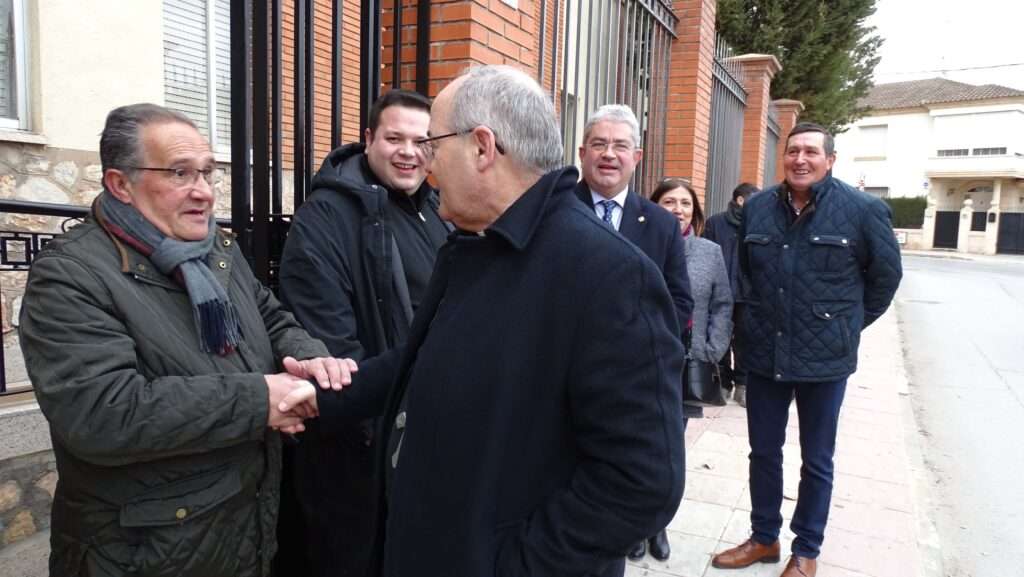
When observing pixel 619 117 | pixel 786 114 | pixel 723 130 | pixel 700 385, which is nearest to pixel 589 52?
pixel 619 117

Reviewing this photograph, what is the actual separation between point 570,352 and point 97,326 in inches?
43.4

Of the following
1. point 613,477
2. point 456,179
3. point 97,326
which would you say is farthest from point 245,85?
point 613,477

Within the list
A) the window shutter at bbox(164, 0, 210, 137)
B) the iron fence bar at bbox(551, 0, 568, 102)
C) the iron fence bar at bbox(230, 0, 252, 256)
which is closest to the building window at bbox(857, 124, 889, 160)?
the window shutter at bbox(164, 0, 210, 137)

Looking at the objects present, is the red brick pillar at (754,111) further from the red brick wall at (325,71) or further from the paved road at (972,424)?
the red brick wall at (325,71)

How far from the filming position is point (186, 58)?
22.2 ft

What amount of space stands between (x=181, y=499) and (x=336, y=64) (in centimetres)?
171

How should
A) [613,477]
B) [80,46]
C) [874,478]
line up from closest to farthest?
[613,477] → [874,478] → [80,46]

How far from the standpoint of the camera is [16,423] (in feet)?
11.9

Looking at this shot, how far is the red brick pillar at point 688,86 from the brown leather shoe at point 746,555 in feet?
12.4

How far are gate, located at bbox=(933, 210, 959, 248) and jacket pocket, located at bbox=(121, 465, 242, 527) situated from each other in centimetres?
4776

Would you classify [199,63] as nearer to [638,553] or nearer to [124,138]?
[124,138]

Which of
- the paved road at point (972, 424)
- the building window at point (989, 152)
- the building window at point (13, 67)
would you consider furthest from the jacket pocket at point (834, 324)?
the building window at point (989, 152)

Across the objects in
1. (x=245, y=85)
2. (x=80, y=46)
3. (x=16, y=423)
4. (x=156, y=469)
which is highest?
(x=80, y=46)

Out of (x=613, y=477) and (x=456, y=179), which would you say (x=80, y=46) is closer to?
(x=456, y=179)
